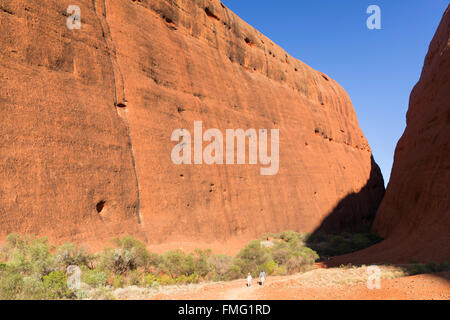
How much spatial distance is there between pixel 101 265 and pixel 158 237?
12.9ft

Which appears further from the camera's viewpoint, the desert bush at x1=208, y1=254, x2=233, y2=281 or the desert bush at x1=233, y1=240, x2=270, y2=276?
the desert bush at x1=233, y1=240, x2=270, y2=276

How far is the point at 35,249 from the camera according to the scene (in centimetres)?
768

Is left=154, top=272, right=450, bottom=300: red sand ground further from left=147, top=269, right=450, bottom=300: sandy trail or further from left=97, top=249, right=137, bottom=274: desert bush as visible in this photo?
left=97, top=249, right=137, bottom=274: desert bush

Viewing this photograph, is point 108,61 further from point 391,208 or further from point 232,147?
point 391,208

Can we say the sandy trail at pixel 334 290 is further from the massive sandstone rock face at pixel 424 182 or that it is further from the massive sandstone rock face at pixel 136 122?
the massive sandstone rock face at pixel 136 122

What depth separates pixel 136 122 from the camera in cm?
1381
